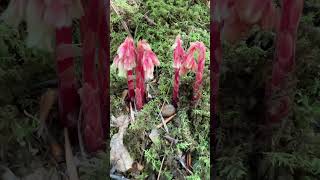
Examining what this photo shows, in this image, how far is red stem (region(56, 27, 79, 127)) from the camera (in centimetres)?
108

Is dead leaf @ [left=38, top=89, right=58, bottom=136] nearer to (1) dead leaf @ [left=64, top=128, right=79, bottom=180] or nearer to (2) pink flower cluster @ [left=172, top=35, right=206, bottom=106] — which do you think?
(1) dead leaf @ [left=64, top=128, right=79, bottom=180]

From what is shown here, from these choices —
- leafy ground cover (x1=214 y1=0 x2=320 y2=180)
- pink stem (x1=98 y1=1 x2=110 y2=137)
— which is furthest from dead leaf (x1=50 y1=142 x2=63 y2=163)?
leafy ground cover (x1=214 y1=0 x2=320 y2=180)

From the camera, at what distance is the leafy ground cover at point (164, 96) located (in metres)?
1.10

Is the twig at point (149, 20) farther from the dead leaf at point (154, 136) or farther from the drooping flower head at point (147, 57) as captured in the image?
the dead leaf at point (154, 136)

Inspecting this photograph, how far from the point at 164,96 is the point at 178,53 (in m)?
0.09

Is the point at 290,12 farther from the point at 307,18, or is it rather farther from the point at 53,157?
the point at 53,157

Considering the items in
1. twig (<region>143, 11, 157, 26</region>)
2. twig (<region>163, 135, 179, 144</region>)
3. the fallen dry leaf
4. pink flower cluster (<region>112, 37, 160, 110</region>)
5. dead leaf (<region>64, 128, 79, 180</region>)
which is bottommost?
dead leaf (<region>64, 128, 79, 180</region>)

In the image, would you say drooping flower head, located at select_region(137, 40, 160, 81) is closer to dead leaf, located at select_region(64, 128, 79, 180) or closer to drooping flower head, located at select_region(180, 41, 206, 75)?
drooping flower head, located at select_region(180, 41, 206, 75)

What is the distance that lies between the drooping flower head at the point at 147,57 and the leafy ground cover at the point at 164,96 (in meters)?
0.02

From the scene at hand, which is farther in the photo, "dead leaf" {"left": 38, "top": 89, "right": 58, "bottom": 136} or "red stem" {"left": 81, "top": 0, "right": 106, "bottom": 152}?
"dead leaf" {"left": 38, "top": 89, "right": 58, "bottom": 136}

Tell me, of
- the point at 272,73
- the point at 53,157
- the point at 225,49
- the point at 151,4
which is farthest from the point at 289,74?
the point at 53,157

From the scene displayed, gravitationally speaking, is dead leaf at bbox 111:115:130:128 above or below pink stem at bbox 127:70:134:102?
below

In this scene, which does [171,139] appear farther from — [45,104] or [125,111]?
[45,104]

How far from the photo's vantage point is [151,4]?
1.14m
